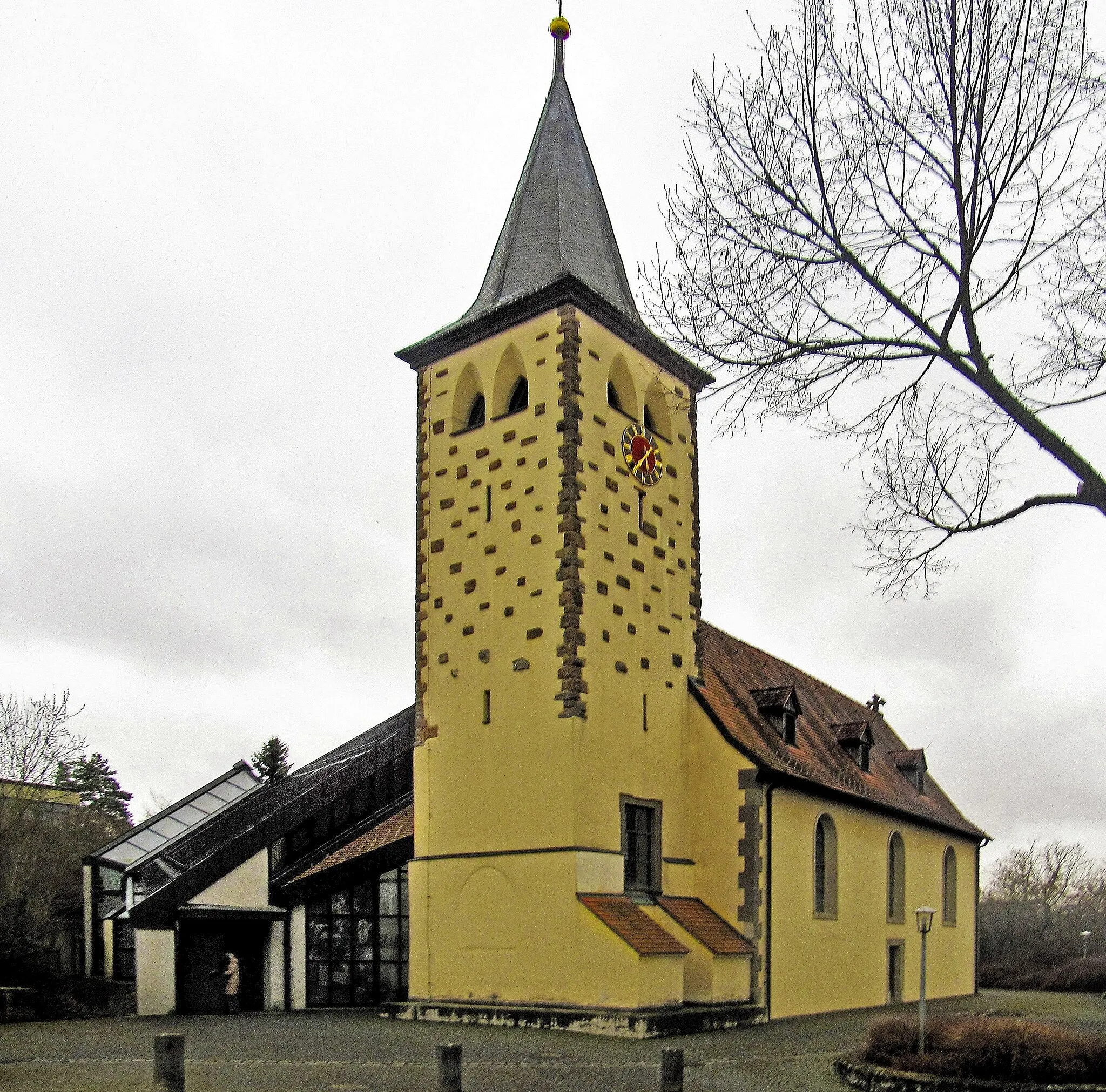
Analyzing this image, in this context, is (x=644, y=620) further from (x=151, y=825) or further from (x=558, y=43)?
(x=151, y=825)

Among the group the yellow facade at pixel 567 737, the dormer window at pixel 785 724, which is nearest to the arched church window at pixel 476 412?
the yellow facade at pixel 567 737

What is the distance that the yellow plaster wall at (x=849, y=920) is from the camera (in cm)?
2252

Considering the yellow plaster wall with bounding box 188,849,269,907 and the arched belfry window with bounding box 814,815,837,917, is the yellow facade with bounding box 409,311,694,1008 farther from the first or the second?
the yellow plaster wall with bounding box 188,849,269,907

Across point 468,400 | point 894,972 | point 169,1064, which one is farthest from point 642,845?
point 169,1064

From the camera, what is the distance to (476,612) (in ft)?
74.5

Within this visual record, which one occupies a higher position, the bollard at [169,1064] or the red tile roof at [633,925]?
the bollard at [169,1064]

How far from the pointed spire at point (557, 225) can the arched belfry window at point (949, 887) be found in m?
17.6

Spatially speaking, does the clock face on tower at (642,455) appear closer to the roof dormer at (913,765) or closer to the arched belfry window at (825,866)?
the arched belfry window at (825,866)

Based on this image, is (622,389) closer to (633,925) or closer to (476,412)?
(476,412)

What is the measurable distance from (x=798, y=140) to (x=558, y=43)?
1511cm

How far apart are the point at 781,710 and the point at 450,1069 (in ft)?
50.3

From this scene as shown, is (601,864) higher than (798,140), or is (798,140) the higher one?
(798,140)

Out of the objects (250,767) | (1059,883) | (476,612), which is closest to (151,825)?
(250,767)

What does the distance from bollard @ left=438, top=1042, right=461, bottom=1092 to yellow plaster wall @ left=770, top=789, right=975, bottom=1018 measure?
11624mm
